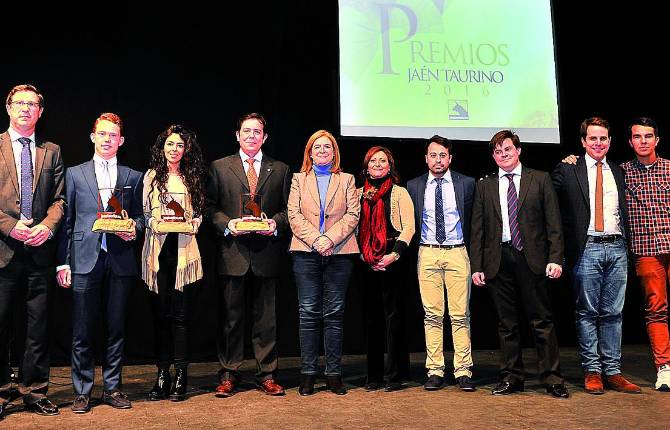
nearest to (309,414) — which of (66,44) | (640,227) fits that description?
(640,227)

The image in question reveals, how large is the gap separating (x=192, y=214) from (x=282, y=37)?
2117mm

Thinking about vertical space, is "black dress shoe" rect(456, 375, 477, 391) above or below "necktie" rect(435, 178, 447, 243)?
below

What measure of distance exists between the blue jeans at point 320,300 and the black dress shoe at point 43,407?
134 cm

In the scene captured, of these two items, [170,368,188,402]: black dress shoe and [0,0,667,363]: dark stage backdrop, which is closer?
[170,368,188,402]: black dress shoe

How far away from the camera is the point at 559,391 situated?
12.7 ft

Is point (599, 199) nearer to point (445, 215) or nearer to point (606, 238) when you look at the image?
point (606, 238)

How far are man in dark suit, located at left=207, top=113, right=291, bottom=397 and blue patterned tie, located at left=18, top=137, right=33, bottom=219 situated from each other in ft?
3.15

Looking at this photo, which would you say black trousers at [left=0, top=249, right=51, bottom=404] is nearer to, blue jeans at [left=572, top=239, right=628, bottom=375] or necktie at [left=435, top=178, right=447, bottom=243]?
necktie at [left=435, top=178, right=447, bottom=243]

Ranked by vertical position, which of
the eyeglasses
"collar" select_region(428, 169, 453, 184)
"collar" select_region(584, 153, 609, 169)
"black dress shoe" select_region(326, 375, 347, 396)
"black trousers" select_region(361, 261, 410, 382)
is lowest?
"black dress shoe" select_region(326, 375, 347, 396)

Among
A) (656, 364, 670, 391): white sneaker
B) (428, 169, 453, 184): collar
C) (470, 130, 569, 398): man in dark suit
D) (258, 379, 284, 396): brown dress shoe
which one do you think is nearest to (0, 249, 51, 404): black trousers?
(258, 379, 284, 396): brown dress shoe

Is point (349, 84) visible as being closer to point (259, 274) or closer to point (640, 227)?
point (259, 274)

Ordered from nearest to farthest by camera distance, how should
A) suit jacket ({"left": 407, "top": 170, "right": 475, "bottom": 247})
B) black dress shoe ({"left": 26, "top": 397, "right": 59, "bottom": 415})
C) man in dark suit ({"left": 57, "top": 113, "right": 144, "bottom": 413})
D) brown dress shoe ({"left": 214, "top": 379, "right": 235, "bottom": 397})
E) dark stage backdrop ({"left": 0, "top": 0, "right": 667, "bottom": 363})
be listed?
black dress shoe ({"left": 26, "top": 397, "right": 59, "bottom": 415}) → man in dark suit ({"left": 57, "top": 113, "right": 144, "bottom": 413}) → brown dress shoe ({"left": 214, "top": 379, "right": 235, "bottom": 397}) → suit jacket ({"left": 407, "top": 170, "right": 475, "bottom": 247}) → dark stage backdrop ({"left": 0, "top": 0, "right": 667, "bottom": 363})

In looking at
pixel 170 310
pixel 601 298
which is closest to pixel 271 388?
pixel 170 310

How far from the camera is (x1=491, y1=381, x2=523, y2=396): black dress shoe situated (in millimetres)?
3963
